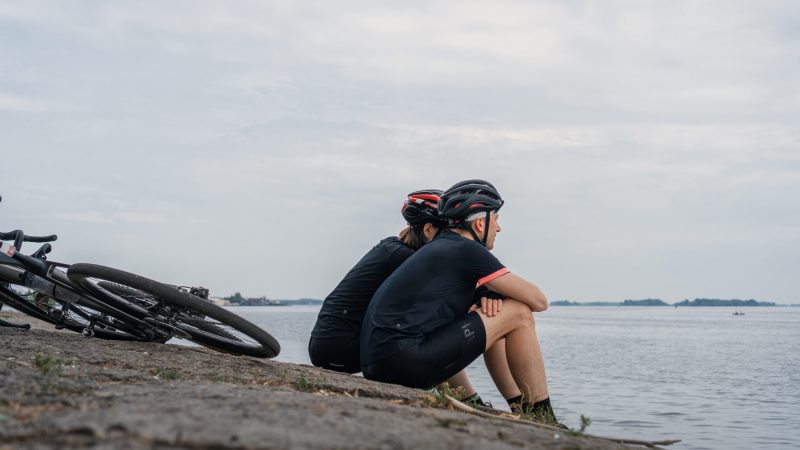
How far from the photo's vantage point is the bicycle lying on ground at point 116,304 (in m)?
5.57

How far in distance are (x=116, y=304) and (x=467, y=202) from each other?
8.38ft

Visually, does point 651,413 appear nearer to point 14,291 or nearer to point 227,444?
point 14,291

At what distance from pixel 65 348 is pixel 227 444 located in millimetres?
3108

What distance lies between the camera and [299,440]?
107 inches

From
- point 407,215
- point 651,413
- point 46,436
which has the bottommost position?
point 651,413

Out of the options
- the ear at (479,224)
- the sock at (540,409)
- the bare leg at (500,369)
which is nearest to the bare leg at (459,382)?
the bare leg at (500,369)

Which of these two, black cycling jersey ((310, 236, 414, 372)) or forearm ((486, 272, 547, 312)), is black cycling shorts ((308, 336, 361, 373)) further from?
forearm ((486, 272, 547, 312))

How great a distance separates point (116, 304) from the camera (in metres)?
5.93

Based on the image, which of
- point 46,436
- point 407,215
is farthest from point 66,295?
point 46,436

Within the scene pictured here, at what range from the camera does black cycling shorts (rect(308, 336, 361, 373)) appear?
6152 millimetres

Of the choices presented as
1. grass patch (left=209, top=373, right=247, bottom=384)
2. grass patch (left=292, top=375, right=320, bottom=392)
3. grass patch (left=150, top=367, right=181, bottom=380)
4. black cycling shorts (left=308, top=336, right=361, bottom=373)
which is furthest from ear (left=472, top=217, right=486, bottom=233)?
grass patch (left=150, top=367, right=181, bottom=380)

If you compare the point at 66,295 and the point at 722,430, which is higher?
the point at 66,295

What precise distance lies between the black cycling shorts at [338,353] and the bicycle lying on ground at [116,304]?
13.8 inches

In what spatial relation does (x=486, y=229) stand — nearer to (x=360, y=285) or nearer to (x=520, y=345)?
(x=520, y=345)
